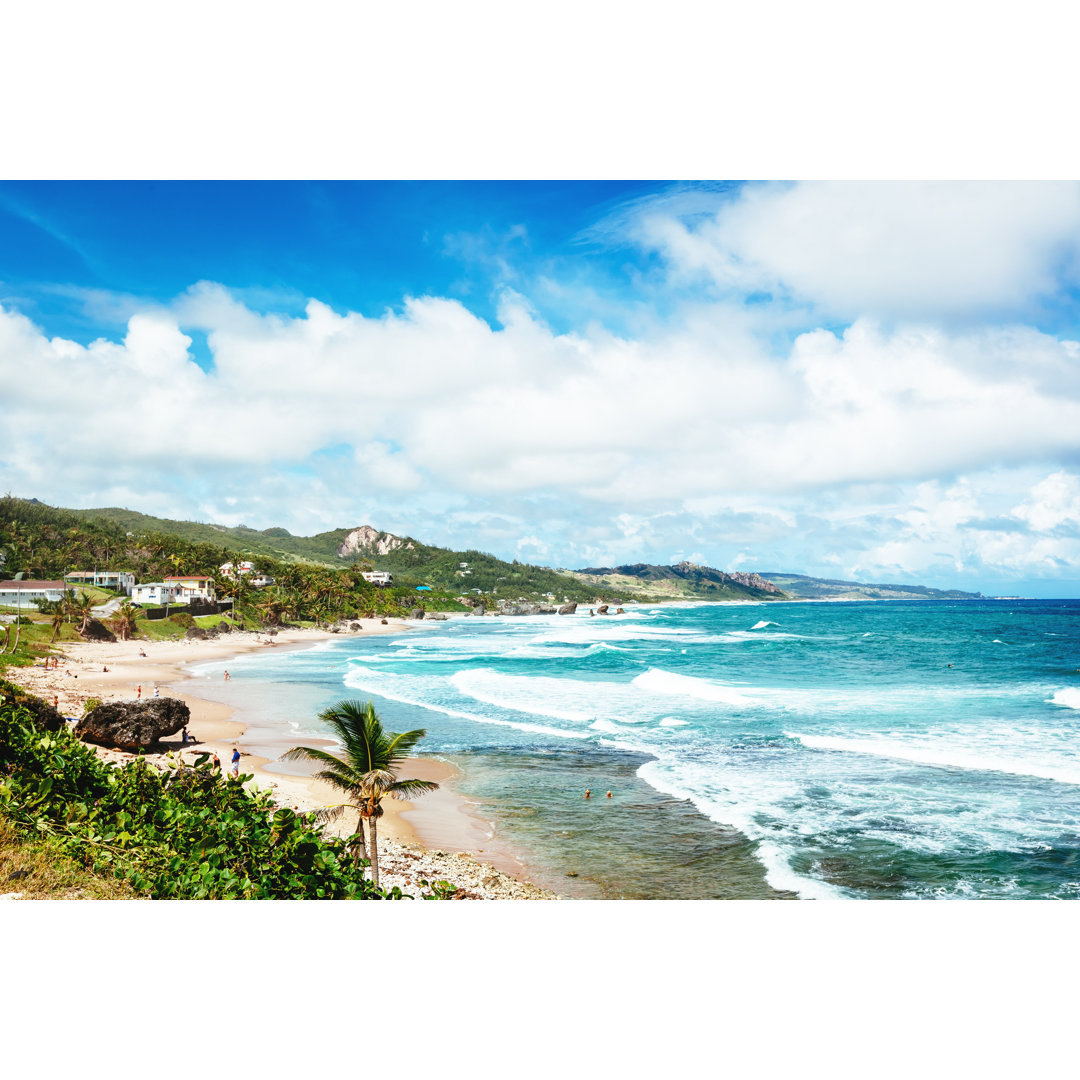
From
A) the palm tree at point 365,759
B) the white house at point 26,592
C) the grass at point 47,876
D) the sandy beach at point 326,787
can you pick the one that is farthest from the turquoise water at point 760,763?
the white house at point 26,592

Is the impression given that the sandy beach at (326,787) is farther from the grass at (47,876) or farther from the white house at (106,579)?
the white house at (106,579)

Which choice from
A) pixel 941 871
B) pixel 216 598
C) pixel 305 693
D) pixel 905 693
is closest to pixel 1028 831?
pixel 941 871

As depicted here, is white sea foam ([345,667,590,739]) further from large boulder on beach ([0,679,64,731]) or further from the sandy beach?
large boulder on beach ([0,679,64,731])

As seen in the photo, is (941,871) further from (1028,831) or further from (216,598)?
(216,598)

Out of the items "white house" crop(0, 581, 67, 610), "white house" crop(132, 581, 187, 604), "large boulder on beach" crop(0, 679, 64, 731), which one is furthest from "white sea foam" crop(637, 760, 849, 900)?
"white house" crop(132, 581, 187, 604)

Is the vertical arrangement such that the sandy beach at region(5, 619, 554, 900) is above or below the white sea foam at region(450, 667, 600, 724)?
above

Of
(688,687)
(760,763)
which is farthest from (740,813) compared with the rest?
(688,687)
